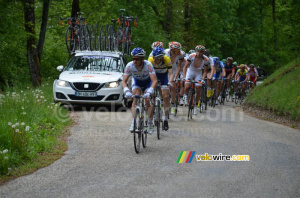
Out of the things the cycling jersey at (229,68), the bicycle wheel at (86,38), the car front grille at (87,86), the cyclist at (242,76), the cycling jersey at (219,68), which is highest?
the bicycle wheel at (86,38)

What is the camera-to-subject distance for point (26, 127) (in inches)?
333

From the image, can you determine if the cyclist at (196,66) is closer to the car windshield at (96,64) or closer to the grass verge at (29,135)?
the car windshield at (96,64)

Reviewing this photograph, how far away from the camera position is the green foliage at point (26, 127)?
8.20 meters

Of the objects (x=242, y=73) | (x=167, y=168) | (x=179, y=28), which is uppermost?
(x=167, y=168)

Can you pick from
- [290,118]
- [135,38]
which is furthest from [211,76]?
[135,38]

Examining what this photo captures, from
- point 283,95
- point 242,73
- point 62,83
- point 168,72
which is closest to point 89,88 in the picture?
point 62,83

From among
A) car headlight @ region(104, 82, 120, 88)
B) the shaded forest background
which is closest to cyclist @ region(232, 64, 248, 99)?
the shaded forest background

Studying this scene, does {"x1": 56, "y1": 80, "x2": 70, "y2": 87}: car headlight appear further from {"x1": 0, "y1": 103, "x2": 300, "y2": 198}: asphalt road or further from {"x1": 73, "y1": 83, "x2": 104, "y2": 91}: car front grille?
{"x1": 0, "y1": 103, "x2": 300, "y2": 198}: asphalt road

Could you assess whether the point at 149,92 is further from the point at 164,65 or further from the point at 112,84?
the point at 112,84

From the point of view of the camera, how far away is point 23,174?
7.52 m

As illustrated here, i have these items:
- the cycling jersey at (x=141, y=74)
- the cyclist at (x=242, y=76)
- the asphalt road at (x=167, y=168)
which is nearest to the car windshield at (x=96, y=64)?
the asphalt road at (x=167, y=168)

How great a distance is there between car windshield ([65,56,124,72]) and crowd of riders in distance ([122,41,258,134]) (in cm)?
187

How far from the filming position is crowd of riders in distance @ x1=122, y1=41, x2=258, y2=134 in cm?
1001

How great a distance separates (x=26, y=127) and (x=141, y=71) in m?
2.77
